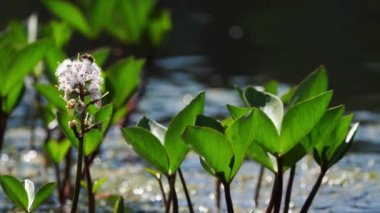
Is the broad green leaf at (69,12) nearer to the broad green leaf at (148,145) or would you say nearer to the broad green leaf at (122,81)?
the broad green leaf at (122,81)

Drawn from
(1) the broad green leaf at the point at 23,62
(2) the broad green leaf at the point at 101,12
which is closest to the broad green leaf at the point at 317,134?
(1) the broad green leaf at the point at 23,62

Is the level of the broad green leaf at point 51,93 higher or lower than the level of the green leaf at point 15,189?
higher

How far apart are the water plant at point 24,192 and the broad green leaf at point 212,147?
274 millimetres

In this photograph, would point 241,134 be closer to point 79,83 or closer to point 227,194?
point 227,194

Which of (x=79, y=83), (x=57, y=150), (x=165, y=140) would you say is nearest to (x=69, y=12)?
(x=57, y=150)

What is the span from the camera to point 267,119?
175 cm

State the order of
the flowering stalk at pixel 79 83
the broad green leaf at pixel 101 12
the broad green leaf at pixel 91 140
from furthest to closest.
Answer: the broad green leaf at pixel 101 12 → the broad green leaf at pixel 91 140 → the flowering stalk at pixel 79 83

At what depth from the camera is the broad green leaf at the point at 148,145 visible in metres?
1.78

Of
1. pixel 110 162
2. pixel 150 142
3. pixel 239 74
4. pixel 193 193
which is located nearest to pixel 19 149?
pixel 110 162

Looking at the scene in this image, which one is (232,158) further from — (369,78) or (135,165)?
(369,78)

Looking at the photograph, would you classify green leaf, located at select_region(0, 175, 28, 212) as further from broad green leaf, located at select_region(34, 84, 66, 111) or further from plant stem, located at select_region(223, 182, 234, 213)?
broad green leaf, located at select_region(34, 84, 66, 111)

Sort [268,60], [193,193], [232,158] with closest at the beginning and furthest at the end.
Result: [232,158] < [193,193] < [268,60]

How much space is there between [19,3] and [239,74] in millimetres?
1903

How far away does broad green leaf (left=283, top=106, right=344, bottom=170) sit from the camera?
69.7 inches
